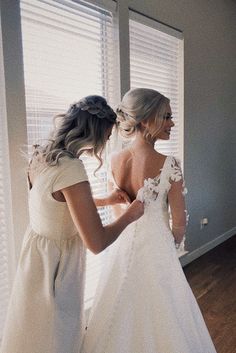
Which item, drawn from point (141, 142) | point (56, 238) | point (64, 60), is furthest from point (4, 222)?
point (64, 60)

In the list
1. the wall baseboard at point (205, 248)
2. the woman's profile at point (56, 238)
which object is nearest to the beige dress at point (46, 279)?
the woman's profile at point (56, 238)

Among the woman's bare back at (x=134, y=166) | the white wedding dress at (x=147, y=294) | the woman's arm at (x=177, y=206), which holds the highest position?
the woman's bare back at (x=134, y=166)

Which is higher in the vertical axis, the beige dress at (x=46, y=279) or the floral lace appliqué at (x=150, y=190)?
the floral lace appliqué at (x=150, y=190)

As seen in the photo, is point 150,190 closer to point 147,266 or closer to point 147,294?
point 147,266

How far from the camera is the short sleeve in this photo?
121cm

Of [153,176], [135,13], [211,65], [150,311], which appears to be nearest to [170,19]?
[135,13]

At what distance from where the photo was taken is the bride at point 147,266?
153 centimetres

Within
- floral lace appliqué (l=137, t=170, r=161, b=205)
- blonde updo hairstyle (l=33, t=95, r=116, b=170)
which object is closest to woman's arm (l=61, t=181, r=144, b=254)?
blonde updo hairstyle (l=33, t=95, r=116, b=170)

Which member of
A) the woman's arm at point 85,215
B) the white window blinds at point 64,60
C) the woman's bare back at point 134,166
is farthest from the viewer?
the white window blinds at point 64,60

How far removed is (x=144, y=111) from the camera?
1.57 metres

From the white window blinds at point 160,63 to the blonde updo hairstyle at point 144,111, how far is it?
1174 millimetres

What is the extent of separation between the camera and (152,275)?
1573 millimetres

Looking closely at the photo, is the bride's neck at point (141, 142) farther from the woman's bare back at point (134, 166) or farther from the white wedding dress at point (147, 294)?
the white wedding dress at point (147, 294)

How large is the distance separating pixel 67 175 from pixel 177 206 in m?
0.66
